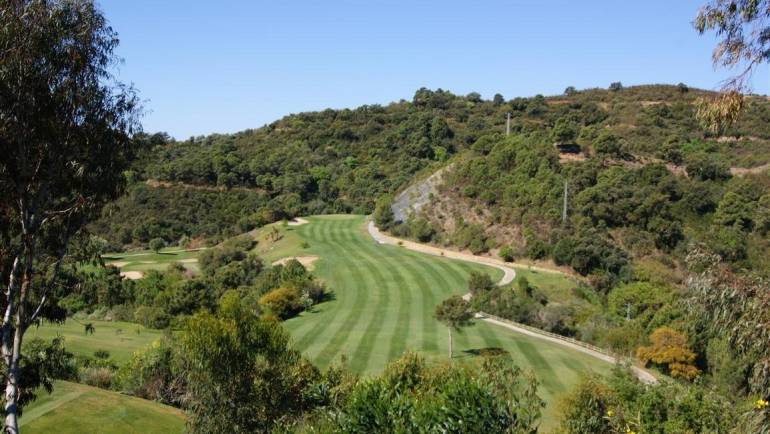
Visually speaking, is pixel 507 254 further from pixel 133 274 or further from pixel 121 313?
pixel 133 274

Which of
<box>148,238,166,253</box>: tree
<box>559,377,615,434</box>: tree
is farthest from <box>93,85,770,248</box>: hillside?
<box>559,377,615,434</box>: tree

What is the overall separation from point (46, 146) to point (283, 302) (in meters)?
33.6

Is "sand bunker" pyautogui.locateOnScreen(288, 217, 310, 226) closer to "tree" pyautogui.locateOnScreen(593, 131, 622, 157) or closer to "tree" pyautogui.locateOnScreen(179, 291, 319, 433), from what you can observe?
"tree" pyautogui.locateOnScreen(593, 131, 622, 157)

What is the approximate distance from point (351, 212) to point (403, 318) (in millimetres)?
49660

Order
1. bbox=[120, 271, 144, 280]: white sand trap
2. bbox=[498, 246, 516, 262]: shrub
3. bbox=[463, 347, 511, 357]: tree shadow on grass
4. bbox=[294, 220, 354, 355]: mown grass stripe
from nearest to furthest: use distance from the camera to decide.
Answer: bbox=[463, 347, 511, 357]: tree shadow on grass
bbox=[294, 220, 354, 355]: mown grass stripe
bbox=[120, 271, 144, 280]: white sand trap
bbox=[498, 246, 516, 262]: shrub

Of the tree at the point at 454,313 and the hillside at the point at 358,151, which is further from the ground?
the hillside at the point at 358,151

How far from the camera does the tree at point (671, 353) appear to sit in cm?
3241

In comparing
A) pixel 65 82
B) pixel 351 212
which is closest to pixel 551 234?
pixel 351 212

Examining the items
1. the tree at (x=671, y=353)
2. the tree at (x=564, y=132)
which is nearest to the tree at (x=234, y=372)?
the tree at (x=671, y=353)

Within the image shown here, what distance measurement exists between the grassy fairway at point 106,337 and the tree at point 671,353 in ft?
94.7

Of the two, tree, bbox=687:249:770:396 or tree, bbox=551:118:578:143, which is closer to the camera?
tree, bbox=687:249:770:396

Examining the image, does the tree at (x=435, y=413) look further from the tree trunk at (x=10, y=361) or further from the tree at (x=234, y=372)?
the tree trunk at (x=10, y=361)

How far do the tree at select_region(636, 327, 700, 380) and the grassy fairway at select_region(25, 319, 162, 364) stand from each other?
28862 millimetres

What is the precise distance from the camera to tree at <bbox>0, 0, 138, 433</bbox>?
42.1 ft
